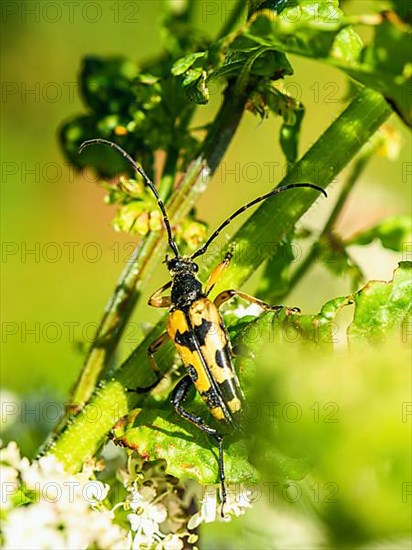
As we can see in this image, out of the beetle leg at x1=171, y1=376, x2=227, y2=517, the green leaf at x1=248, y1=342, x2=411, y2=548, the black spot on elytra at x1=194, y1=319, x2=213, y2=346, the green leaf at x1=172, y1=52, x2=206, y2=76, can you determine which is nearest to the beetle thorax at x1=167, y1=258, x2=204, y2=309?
the black spot on elytra at x1=194, y1=319, x2=213, y2=346

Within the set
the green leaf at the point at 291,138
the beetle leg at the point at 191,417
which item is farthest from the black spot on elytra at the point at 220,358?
the green leaf at the point at 291,138

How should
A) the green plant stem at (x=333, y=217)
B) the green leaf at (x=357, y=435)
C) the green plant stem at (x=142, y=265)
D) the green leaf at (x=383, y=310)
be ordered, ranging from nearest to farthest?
the green leaf at (x=357, y=435)
the green leaf at (x=383, y=310)
the green plant stem at (x=142, y=265)
the green plant stem at (x=333, y=217)

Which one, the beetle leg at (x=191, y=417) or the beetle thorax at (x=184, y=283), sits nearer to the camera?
the beetle leg at (x=191, y=417)

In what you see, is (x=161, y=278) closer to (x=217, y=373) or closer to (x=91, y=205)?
(x=91, y=205)

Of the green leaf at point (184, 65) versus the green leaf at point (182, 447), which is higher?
the green leaf at point (184, 65)

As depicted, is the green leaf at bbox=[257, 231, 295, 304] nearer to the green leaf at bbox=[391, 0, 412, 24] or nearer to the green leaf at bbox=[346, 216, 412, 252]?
the green leaf at bbox=[346, 216, 412, 252]

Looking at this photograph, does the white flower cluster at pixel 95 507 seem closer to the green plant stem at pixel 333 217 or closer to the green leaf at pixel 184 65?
the green plant stem at pixel 333 217
